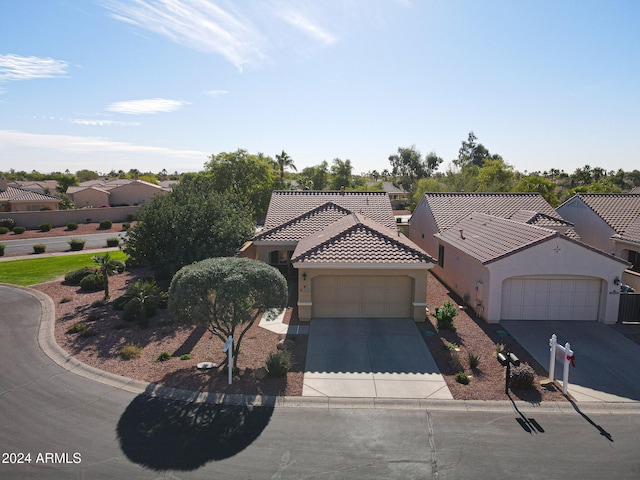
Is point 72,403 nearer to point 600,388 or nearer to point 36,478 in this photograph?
point 36,478

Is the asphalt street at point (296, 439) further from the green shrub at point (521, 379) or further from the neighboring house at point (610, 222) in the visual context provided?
the neighboring house at point (610, 222)

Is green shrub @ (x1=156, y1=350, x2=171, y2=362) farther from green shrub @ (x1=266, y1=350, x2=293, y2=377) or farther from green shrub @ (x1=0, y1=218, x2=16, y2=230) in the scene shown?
green shrub @ (x1=0, y1=218, x2=16, y2=230)

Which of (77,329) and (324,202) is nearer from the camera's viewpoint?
(77,329)

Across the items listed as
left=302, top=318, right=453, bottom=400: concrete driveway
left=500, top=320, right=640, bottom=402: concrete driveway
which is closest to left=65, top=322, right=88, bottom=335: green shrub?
left=302, top=318, right=453, bottom=400: concrete driveway

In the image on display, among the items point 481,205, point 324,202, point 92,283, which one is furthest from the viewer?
point 324,202

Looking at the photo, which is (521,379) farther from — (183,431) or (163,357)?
(163,357)

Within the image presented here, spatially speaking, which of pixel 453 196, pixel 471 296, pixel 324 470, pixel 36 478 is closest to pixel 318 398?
pixel 324 470

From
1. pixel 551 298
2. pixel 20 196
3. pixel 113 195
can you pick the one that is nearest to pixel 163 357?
pixel 551 298
